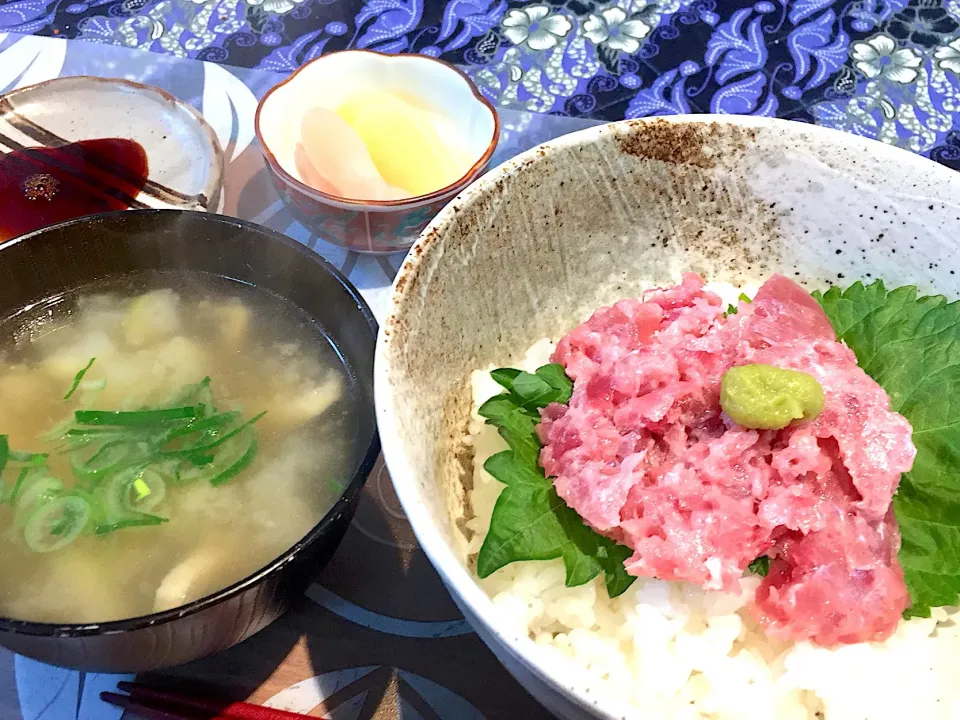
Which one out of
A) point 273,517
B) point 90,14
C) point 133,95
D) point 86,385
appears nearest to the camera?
point 273,517

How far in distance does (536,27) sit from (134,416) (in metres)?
2.19

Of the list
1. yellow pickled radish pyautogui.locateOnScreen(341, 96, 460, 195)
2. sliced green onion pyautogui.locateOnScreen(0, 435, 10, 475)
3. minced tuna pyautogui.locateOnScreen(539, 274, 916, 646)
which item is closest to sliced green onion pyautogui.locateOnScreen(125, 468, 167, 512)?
sliced green onion pyautogui.locateOnScreen(0, 435, 10, 475)

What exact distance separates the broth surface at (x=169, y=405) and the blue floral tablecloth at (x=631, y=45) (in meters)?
1.30

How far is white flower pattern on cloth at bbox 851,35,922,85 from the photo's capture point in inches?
110

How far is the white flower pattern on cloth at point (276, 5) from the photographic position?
2.91 meters

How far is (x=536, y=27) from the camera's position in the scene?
296cm

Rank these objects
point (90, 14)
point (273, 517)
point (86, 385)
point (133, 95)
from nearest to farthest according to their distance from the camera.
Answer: point (273, 517), point (86, 385), point (133, 95), point (90, 14)

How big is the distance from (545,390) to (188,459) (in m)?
0.72

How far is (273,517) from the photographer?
1461 mm

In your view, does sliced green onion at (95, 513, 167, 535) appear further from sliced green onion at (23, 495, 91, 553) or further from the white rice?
the white rice

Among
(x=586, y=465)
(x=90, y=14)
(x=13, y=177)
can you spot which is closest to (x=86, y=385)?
(x=13, y=177)

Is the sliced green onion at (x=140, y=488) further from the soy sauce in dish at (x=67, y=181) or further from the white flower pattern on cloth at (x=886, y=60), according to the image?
the white flower pattern on cloth at (x=886, y=60)

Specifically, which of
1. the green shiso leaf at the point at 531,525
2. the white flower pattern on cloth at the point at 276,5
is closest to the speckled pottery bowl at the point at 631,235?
the green shiso leaf at the point at 531,525

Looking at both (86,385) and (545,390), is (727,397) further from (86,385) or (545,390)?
(86,385)
